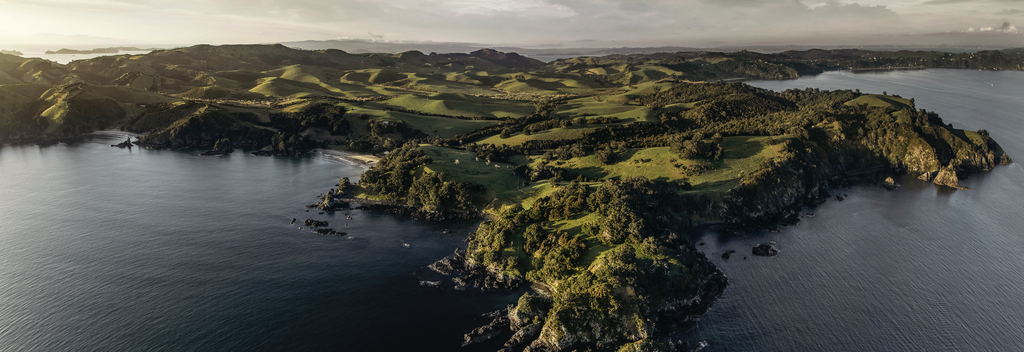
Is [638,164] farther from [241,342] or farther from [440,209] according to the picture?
[241,342]

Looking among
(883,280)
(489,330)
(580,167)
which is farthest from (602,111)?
(489,330)

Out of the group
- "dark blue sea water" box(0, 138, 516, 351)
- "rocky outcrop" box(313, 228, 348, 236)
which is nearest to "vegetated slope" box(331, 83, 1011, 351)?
"dark blue sea water" box(0, 138, 516, 351)

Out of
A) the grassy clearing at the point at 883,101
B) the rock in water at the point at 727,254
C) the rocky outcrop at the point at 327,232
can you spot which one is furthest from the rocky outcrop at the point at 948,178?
the rocky outcrop at the point at 327,232

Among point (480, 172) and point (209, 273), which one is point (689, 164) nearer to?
point (480, 172)

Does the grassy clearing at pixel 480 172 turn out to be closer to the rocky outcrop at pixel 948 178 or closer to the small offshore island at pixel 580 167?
the small offshore island at pixel 580 167

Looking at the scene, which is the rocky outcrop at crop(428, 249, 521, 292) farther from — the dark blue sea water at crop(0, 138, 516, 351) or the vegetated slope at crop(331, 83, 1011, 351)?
the dark blue sea water at crop(0, 138, 516, 351)
